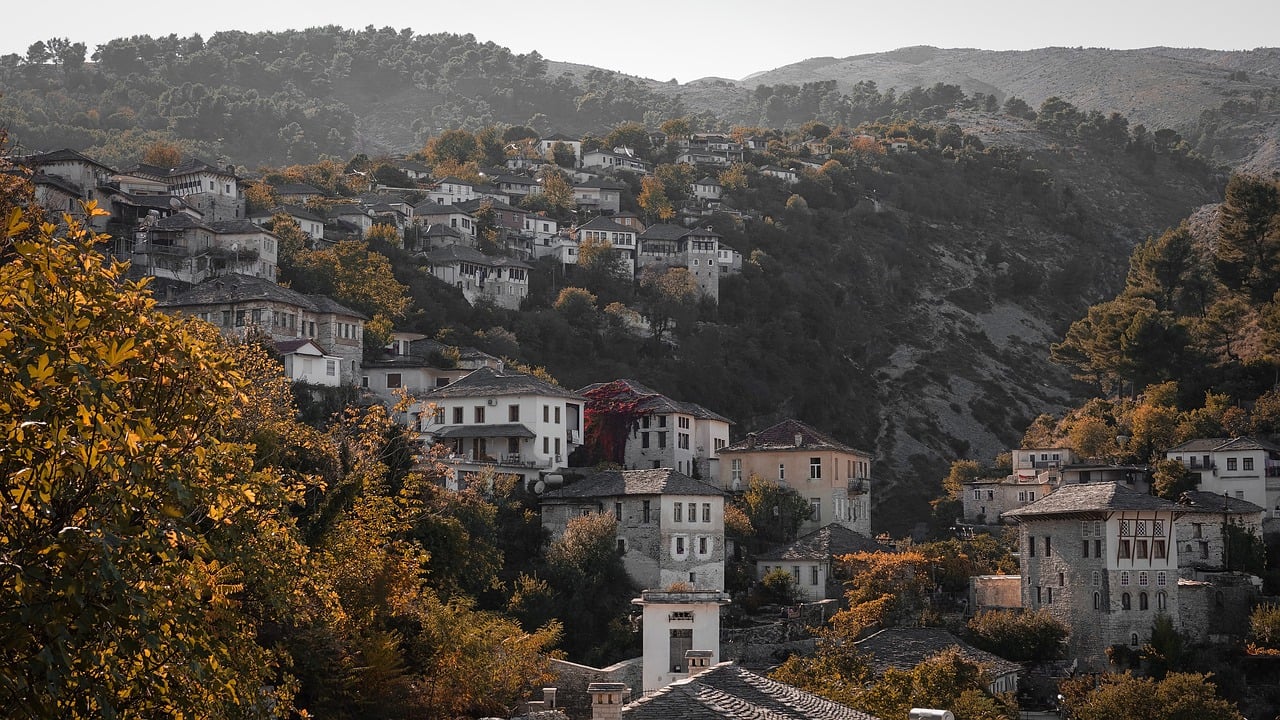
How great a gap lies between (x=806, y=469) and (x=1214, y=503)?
19.6 meters

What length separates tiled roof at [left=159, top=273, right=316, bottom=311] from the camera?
84.8m

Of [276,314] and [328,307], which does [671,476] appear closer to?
[276,314]

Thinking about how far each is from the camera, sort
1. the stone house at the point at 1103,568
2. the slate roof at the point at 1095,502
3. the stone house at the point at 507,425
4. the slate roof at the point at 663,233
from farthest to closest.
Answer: the slate roof at the point at 663,233, the stone house at the point at 507,425, the slate roof at the point at 1095,502, the stone house at the point at 1103,568

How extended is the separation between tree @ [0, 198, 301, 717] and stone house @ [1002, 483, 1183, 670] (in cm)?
5671

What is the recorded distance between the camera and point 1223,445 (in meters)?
85.4

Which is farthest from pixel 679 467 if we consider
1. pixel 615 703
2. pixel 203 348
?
pixel 203 348

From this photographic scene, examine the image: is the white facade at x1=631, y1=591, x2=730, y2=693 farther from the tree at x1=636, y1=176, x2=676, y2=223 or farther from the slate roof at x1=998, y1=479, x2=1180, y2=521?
the tree at x1=636, y1=176, x2=676, y2=223

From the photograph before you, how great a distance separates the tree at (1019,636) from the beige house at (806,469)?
15196 millimetres

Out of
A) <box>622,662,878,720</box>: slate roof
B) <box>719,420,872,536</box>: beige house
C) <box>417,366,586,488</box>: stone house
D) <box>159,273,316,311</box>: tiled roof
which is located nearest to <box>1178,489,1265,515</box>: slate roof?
<box>719,420,872,536</box>: beige house

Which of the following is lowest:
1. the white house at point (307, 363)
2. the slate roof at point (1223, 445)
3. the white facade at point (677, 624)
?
the white facade at point (677, 624)

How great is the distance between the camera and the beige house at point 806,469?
283 ft

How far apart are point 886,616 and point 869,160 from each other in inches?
4840

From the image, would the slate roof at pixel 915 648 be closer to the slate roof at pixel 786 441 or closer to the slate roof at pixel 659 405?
the slate roof at pixel 786 441

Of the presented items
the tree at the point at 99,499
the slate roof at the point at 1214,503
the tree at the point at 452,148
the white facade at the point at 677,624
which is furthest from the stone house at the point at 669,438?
the tree at the point at 452,148
